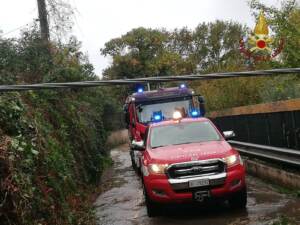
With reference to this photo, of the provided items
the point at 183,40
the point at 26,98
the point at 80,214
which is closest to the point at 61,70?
the point at 26,98

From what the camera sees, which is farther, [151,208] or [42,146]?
[151,208]

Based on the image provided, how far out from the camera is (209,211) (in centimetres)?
1070

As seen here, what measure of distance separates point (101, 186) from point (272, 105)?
5842 millimetres

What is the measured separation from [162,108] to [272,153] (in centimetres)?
515

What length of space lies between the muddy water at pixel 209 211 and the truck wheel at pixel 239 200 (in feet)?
0.42

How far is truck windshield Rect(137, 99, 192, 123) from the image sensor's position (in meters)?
18.3

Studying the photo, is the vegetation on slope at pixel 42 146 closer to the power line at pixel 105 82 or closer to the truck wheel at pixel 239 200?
the power line at pixel 105 82

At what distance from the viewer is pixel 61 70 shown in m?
17.6

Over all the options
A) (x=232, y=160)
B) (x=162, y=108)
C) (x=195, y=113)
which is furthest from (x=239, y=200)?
(x=162, y=108)

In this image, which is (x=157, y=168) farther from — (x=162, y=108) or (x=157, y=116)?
(x=162, y=108)

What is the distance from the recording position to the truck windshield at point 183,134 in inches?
447

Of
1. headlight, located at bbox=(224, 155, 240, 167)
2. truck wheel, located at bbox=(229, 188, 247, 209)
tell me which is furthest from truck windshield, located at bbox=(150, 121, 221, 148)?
truck wheel, located at bbox=(229, 188, 247, 209)

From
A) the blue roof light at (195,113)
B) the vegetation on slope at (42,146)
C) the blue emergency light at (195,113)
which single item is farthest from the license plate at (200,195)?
the blue roof light at (195,113)

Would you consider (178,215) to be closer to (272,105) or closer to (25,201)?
(25,201)
